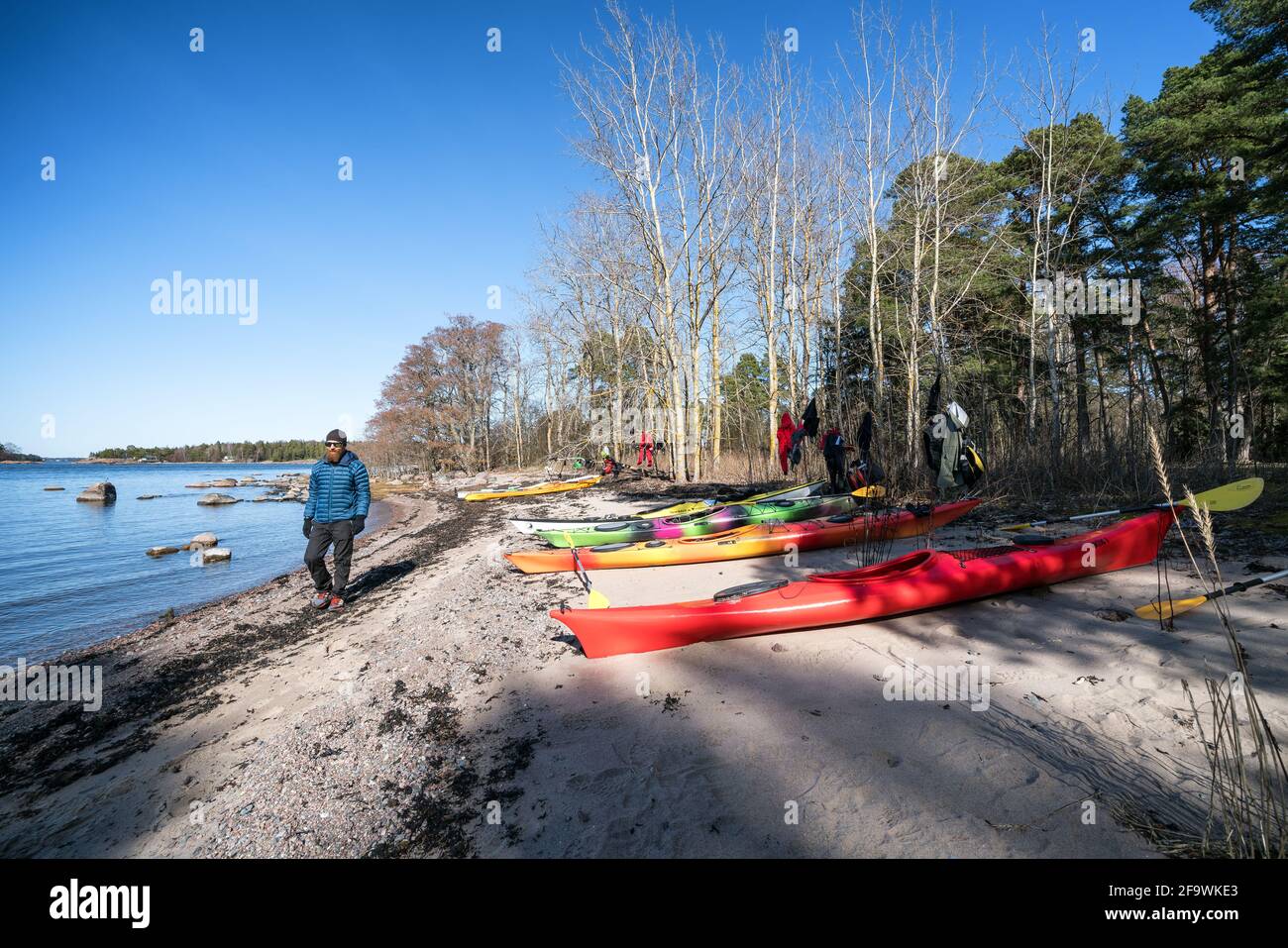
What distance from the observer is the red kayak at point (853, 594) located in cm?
432

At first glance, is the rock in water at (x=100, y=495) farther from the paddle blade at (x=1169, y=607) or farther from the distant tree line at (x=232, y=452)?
the distant tree line at (x=232, y=452)

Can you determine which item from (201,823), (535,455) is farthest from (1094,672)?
(535,455)

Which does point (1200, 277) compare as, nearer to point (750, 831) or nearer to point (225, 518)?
point (750, 831)

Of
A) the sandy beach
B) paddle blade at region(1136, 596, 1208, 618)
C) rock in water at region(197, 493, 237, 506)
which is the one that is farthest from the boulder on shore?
paddle blade at region(1136, 596, 1208, 618)

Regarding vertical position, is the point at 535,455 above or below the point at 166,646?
above

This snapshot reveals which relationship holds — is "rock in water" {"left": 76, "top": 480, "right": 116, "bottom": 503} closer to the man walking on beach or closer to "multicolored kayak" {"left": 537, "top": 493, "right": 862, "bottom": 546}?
the man walking on beach

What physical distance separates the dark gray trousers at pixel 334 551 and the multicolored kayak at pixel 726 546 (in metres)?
2.11

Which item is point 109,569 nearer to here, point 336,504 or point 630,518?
point 336,504

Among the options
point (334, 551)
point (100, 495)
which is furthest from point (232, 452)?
point (334, 551)

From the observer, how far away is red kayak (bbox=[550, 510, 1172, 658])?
14.2ft

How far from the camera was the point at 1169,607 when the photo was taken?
4.11 meters

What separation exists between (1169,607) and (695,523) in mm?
5257
